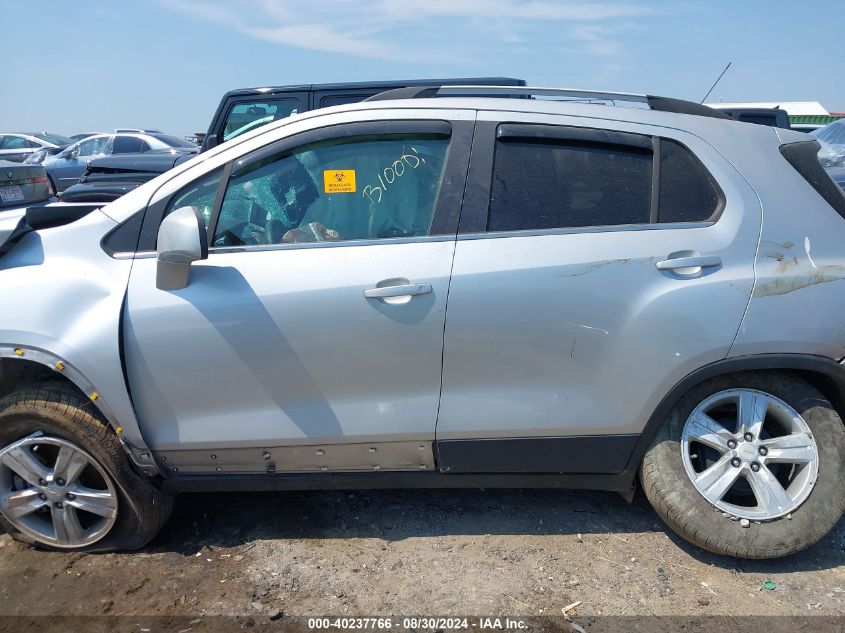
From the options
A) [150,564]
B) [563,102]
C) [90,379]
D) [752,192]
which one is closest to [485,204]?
[563,102]

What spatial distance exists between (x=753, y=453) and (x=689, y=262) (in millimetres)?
888

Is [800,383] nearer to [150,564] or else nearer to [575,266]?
[575,266]

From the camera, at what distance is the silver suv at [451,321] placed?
253cm

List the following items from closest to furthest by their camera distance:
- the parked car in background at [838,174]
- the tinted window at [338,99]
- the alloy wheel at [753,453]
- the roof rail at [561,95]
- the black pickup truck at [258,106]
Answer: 1. the alloy wheel at [753,453]
2. the roof rail at [561,95]
3. the parked car in background at [838,174]
4. the black pickup truck at [258,106]
5. the tinted window at [338,99]

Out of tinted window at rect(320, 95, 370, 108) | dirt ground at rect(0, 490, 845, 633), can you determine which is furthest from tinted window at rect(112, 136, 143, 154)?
dirt ground at rect(0, 490, 845, 633)

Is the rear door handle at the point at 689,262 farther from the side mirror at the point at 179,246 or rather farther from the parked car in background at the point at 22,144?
the parked car in background at the point at 22,144

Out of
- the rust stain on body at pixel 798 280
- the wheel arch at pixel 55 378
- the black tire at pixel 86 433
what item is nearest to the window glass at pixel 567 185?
the rust stain on body at pixel 798 280

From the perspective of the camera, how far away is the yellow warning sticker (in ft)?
8.89

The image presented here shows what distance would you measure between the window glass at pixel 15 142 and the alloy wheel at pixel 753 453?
22391 mm

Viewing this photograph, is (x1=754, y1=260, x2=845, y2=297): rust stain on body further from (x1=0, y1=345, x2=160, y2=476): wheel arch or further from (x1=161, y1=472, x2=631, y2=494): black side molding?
(x1=0, y1=345, x2=160, y2=476): wheel arch

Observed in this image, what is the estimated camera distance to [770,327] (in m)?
2.53

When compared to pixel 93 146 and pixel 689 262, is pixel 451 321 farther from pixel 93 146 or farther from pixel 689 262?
pixel 93 146

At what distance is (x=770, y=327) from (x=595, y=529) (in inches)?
49.8

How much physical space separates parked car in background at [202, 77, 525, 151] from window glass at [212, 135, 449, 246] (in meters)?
Answer: 4.27
